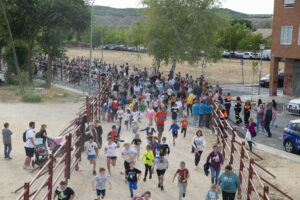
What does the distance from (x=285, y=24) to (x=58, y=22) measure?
18819 mm

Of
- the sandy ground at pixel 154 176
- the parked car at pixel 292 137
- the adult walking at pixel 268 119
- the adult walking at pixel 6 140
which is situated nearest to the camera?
the sandy ground at pixel 154 176

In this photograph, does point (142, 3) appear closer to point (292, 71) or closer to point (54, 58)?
point (54, 58)

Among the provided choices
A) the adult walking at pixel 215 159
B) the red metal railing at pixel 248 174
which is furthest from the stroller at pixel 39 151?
the red metal railing at pixel 248 174

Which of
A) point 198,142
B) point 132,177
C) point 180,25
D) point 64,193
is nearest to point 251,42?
point 180,25

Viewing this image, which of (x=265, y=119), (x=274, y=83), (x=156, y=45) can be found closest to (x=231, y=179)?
(x=265, y=119)

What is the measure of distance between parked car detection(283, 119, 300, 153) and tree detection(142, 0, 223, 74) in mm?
20301

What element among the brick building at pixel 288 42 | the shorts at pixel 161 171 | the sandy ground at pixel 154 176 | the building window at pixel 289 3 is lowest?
the sandy ground at pixel 154 176

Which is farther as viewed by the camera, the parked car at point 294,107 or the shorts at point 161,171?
the parked car at point 294,107

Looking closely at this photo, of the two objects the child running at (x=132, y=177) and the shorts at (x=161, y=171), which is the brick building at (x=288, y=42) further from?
the child running at (x=132, y=177)

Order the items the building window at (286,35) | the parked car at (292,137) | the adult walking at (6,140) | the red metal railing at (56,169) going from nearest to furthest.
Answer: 1. the red metal railing at (56,169)
2. the adult walking at (6,140)
3. the parked car at (292,137)
4. the building window at (286,35)

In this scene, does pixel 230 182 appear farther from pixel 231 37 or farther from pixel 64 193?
pixel 231 37

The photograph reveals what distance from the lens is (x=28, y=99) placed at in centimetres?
2634

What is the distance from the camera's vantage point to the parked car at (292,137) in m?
15.2

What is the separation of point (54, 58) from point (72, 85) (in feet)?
11.6
